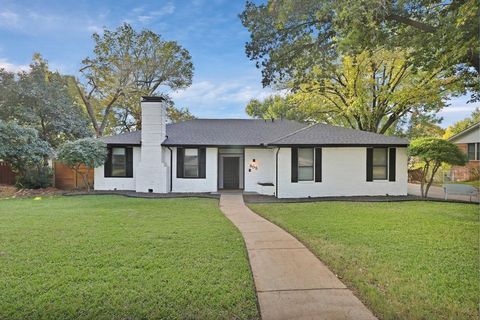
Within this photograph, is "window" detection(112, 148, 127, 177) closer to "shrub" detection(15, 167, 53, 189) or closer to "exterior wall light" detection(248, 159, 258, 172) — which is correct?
"shrub" detection(15, 167, 53, 189)

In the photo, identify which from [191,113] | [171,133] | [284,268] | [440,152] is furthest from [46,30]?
[191,113]

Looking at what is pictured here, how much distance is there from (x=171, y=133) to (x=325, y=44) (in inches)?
396

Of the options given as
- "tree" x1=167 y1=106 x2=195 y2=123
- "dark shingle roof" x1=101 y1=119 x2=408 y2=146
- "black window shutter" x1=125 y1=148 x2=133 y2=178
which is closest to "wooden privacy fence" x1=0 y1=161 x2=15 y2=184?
"dark shingle roof" x1=101 y1=119 x2=408 y2=146

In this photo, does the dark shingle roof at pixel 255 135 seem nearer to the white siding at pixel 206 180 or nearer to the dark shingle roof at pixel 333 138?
the dark shingle roof at pixel 333 138

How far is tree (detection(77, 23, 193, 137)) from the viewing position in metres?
22.5

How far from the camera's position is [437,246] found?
18.2 feet

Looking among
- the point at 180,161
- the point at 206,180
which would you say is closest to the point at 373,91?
the point at 206,180

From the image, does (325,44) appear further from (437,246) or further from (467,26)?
(437,246)

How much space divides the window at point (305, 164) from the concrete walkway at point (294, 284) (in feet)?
23.0

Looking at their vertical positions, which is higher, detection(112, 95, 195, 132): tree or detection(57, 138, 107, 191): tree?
detection(112, 95, 195, 132): tree

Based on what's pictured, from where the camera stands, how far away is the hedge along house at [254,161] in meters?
13.0

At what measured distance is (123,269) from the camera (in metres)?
4.30

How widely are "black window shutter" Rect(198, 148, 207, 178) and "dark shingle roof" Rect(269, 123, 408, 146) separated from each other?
136 inches

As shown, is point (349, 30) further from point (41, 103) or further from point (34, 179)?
point (41, 103)
